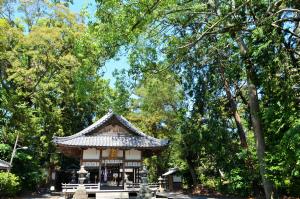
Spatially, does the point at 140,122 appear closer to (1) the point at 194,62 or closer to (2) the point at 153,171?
(2) the point at 153,171

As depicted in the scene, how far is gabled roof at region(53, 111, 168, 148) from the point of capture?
76.8ft

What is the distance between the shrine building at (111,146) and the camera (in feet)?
77.3

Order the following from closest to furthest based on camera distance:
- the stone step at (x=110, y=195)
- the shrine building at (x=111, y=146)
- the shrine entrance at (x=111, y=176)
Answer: the stone step at (x=110, y=195), the shrine building at (x=111, y=146), the shrine entrance at (x=111, y=176)

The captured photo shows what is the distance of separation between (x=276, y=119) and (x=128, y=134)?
1419 centimetres

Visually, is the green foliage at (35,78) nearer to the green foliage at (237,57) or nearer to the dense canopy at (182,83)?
the dense canopy at (182,83)

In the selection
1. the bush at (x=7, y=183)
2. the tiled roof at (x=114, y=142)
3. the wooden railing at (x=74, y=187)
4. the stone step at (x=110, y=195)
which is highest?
the tiled roof at (x=114, y=142)

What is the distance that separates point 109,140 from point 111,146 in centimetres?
105

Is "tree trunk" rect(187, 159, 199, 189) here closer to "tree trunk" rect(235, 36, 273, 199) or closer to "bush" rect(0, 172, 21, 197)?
"bush" rect(0, 172, 21, 197)

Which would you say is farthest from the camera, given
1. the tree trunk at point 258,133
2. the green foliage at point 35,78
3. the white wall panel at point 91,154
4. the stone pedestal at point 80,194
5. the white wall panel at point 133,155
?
the green foliage at point 35,78

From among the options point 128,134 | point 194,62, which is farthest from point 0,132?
point 194,62

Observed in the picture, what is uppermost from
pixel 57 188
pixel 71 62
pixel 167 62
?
pixel 71 62

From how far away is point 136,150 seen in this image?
2520cm

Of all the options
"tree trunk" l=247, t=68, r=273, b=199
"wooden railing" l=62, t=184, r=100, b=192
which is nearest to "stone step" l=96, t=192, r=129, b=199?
"wooden railing" l=62, t=184, r=100, b=192

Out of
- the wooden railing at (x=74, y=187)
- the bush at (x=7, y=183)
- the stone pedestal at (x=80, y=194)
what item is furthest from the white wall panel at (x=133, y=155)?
the bush at (x=7, y=183)
